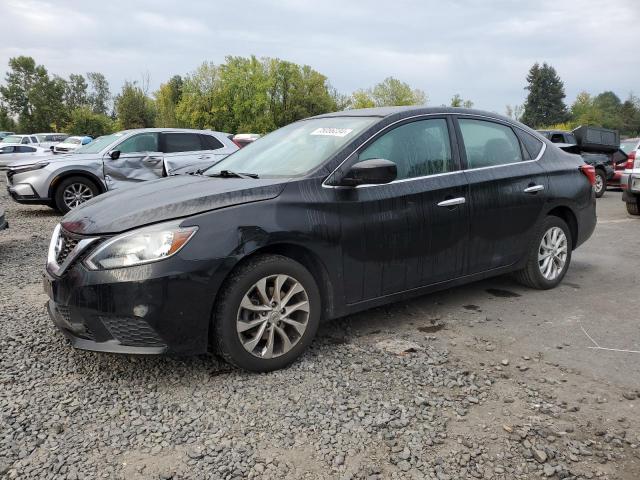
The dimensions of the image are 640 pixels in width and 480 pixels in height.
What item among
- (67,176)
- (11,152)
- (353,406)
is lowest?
(353,406)

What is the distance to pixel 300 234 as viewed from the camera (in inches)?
133

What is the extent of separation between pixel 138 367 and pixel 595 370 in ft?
9.34

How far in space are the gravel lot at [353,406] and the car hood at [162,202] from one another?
0.91 meters

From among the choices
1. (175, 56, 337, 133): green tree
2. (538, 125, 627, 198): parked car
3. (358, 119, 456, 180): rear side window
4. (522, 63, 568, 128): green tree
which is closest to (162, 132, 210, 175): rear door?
(358, 119, 456, 180): rear side window

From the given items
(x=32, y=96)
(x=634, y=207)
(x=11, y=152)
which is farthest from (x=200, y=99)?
(x=634, y=207)

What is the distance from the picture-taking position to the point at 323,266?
11.6 ft

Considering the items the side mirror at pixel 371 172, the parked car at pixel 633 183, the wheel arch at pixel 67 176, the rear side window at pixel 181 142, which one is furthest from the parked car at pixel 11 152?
the side mirror at pixel 371 172

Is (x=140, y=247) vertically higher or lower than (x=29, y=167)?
lower

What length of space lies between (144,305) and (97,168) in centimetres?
816

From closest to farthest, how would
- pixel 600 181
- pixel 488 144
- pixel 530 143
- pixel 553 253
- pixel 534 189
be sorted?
pixel 488 144 → pixel 534 189 → pixel 530 143 → pixel 553 253 → pixel 600 181

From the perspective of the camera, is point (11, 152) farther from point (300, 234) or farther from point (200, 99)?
point (200, 99)

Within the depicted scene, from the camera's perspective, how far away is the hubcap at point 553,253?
5.00m

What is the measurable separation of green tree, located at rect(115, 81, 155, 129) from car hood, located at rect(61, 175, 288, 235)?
220 ft

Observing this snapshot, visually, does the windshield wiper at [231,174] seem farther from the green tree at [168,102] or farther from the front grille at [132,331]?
the green tree at [168,102]
